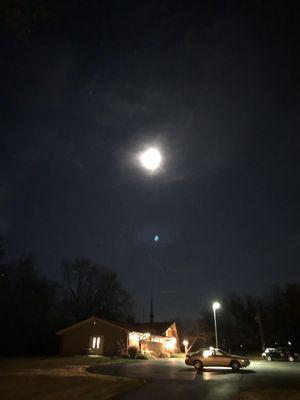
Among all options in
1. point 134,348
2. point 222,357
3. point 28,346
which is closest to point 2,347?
point 28,346

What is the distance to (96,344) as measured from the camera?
4325 cm

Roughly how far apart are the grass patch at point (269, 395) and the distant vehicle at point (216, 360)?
10.7 meters

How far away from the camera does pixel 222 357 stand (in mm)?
23250

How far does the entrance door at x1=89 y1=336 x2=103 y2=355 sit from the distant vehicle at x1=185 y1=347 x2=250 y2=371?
69.5 ft

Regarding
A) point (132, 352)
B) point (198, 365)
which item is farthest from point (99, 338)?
point (198, 365)

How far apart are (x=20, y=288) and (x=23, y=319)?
506cm

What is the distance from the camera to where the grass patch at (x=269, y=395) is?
36.3ft

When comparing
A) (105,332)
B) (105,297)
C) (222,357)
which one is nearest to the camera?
(222,357)

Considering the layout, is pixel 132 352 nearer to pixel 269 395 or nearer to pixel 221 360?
pixel 221 360

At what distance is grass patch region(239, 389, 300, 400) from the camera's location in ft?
36.3

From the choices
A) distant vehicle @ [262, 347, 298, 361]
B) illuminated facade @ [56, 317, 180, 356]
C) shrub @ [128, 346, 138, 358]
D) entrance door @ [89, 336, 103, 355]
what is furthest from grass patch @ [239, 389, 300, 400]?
entrance door @ [89, 336, 103, 355]

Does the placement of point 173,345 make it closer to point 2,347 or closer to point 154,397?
point 2,347

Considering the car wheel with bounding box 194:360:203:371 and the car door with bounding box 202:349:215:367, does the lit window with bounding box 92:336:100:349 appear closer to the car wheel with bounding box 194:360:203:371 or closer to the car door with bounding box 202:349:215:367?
the car wheel with bounding box 194:360:203:371

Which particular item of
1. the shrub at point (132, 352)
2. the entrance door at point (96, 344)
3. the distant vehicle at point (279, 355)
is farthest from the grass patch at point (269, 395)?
the entrance door at point (96, 344)
